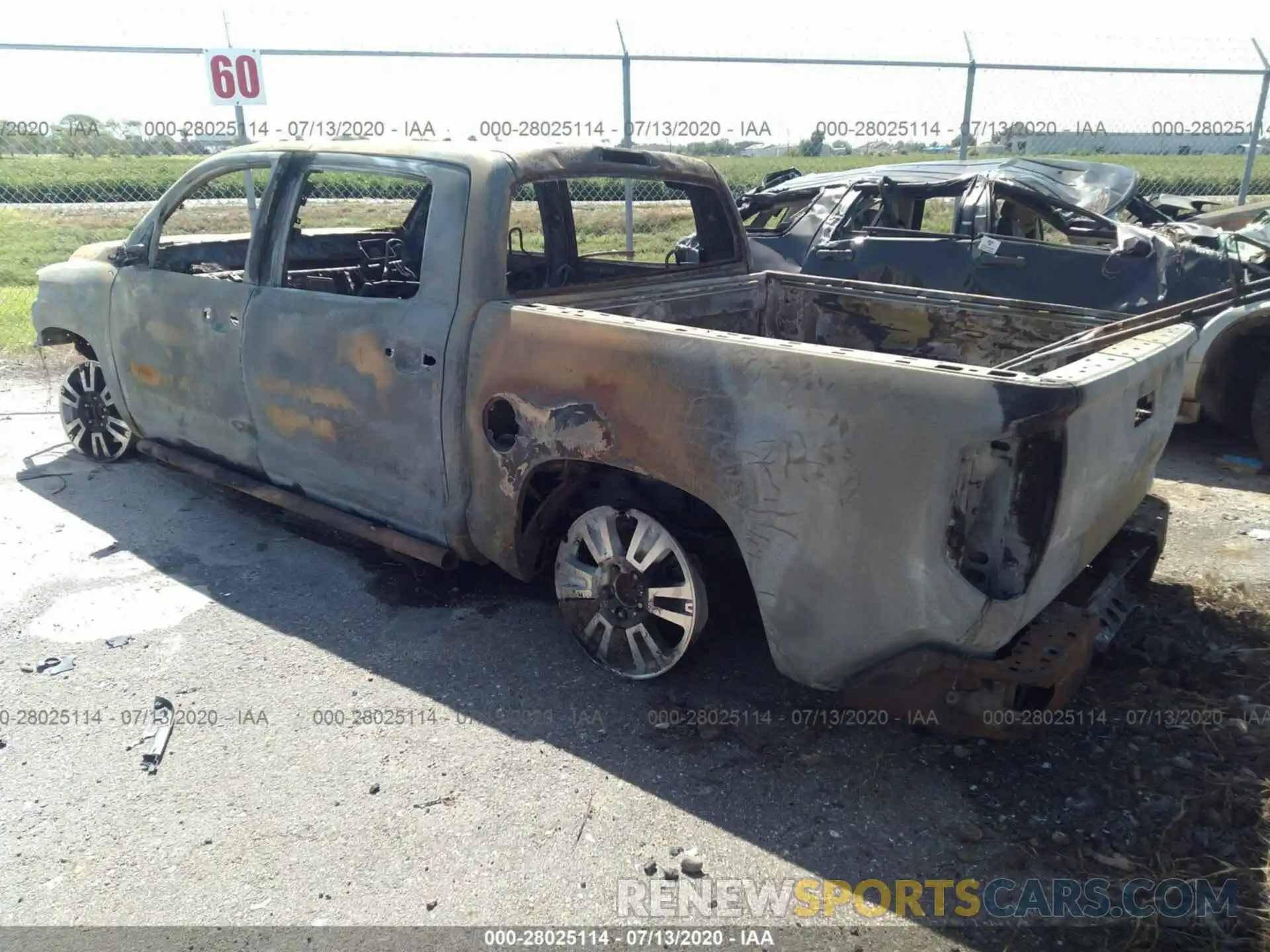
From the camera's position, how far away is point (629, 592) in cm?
346

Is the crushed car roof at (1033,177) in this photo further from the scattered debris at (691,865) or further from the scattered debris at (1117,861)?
the scattered debris at (691,865)

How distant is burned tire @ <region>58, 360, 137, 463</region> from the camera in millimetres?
5707

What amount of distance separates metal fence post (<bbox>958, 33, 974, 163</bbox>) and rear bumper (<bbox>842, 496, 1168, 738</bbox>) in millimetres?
8222

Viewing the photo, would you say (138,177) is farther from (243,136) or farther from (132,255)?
(132,255)

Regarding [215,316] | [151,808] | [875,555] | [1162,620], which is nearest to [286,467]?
[215,316]

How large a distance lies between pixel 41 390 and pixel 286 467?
452 cm

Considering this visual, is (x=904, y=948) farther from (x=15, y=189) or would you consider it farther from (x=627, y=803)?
(x=15, y=189)

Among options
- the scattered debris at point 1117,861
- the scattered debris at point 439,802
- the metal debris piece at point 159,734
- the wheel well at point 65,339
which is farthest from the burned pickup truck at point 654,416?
the metal debris piece at point 159,734

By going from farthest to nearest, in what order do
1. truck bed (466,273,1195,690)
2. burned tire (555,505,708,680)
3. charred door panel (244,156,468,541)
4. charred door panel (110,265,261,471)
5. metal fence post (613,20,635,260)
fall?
metal fence post (613,20,635,260) → charred door panel (110,265,261,471) → charred door panel (244,156,468,541) → burned tire (555,505,708,680) → truck bed (466,273,1195,690)

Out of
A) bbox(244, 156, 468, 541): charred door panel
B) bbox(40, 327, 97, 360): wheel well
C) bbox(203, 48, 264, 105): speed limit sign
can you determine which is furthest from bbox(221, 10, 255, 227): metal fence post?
bbox(244, 156, 468, 541): charred door panel

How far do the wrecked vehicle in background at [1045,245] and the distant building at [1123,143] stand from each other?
14.6ft

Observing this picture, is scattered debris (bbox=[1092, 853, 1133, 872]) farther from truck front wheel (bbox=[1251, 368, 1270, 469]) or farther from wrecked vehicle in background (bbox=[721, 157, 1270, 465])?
truck front wheel (bbox=[1251, 368, 1270, 469])

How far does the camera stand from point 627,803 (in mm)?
2920

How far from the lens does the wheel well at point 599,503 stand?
133 inches
